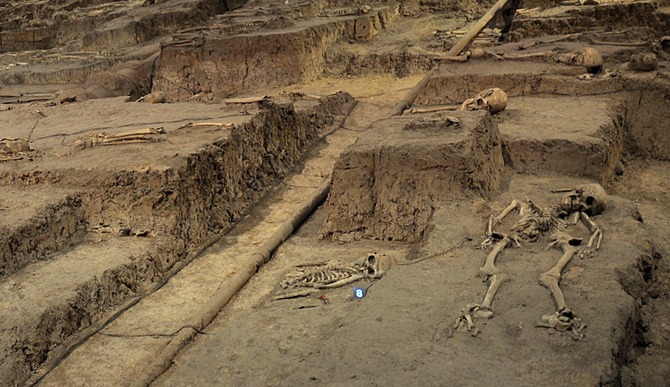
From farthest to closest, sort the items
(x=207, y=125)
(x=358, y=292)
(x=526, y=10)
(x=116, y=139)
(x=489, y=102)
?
(x=526, y=10)
(x=207, y=125)
(x=116, y=139)
(x=489, y=102)
(x=358, y=292)

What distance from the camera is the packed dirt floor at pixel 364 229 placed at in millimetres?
4074

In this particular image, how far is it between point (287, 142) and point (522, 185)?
3.53 m

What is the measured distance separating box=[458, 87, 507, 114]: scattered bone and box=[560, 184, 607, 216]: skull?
2186 millimetres

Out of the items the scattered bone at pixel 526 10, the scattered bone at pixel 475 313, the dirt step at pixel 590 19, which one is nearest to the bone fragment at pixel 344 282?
the scattered bone at pixel 475 313

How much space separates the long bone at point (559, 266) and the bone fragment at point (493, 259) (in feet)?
0.99

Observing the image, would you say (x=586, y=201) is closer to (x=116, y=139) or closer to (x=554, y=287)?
(x=554, y=287)

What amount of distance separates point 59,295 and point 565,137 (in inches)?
179

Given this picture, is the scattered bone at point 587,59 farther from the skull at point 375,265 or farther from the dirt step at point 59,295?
the dirt step at point 59,295

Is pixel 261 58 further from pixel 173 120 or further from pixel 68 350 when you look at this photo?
pixel 68 350

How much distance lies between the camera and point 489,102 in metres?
7.49

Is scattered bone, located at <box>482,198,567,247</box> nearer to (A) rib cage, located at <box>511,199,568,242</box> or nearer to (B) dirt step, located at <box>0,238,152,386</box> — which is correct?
(A) rib cage, located at <box>511,199,568,242</box>

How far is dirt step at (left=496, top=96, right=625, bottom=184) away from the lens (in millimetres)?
6699

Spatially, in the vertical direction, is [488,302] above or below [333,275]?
above

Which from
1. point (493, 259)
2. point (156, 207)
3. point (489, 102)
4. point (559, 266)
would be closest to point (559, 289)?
point (559, 266)
